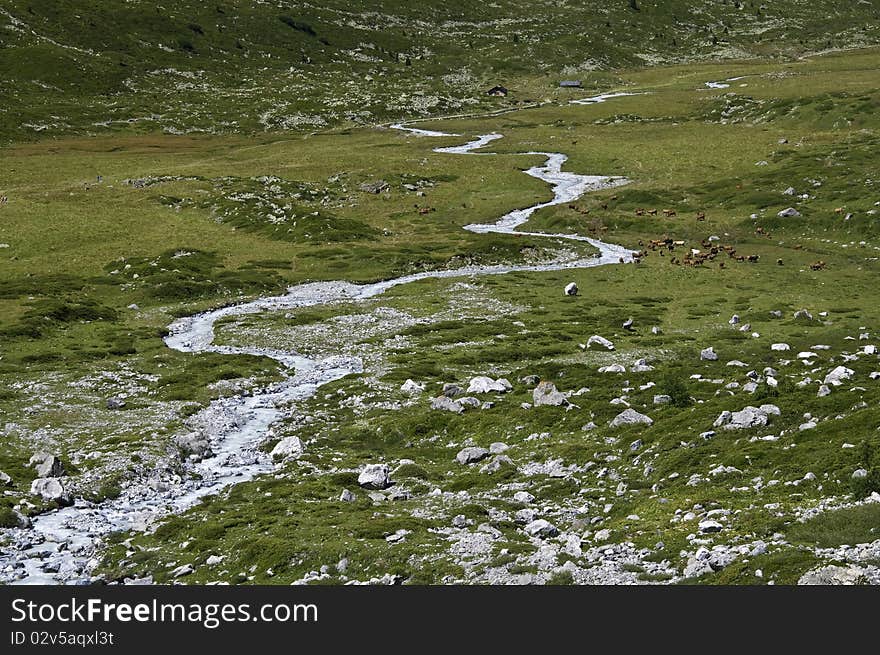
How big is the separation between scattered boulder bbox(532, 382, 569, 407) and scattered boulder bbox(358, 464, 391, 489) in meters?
11.4

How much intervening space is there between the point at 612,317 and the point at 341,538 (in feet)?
149

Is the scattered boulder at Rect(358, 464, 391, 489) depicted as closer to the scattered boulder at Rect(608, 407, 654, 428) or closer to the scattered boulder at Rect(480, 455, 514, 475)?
the scattered boulder at Rect(480, 455, 514, 475)

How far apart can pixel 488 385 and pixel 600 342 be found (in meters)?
13.8

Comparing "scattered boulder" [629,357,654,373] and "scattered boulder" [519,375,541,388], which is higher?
"scattered boulder" [629,357,654,373]

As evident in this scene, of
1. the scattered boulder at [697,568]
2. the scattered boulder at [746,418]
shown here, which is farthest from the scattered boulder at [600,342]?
the scattered boulder at [697,568]

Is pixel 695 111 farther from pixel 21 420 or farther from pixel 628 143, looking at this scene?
pixel 21 420

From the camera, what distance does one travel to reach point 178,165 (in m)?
158

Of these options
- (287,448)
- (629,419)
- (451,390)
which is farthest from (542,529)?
(451,390)

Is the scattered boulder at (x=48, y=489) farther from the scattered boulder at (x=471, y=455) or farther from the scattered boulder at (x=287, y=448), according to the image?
the scattered boulder at (x=471, y=455)

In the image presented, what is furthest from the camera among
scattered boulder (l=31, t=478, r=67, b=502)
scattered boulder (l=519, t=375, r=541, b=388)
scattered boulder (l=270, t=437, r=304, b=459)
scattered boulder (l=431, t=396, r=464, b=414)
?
scattered boulder (l=519, t=375, r=541, b=388)

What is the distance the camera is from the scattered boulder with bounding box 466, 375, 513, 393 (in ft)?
166

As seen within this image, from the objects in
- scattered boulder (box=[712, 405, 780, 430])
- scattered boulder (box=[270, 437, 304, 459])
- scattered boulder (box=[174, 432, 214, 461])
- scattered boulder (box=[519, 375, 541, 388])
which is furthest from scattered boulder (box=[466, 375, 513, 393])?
scattered boulder (box=[712, 405, 780, 430])

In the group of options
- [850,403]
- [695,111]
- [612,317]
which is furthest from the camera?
[695,111]

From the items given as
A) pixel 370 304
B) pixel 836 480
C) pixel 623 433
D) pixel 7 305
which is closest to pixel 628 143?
pixel 370 304
